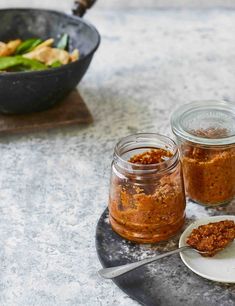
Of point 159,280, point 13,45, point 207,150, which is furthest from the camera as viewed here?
point 13,45

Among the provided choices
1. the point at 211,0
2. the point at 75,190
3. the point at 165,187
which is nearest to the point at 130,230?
the point at 165,187

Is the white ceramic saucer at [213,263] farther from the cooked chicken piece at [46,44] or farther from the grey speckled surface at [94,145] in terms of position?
the cooked chicken piece at [46,44]

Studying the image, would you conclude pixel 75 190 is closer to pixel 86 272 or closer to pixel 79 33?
pixel 86 272

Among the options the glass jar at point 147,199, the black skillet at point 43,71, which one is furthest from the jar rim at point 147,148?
the black skillet at point 43,71

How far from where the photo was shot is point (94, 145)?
1202 millimetres

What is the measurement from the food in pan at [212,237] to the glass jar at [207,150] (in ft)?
0.28

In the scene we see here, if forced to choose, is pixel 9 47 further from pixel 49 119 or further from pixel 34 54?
pixel 49 119

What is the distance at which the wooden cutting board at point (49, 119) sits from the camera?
1235 mm

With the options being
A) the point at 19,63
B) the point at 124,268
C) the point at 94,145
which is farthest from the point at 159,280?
the point at 19,63

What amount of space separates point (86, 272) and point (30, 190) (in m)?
0.23

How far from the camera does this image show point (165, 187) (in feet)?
2.92

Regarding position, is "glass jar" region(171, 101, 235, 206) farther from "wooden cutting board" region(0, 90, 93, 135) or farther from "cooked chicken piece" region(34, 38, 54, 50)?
"cooked chicken piece" region(34, 38, 54, 50)

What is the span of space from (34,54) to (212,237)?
615mm

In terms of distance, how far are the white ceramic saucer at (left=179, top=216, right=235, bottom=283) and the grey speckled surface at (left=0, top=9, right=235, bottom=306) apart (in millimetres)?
95
